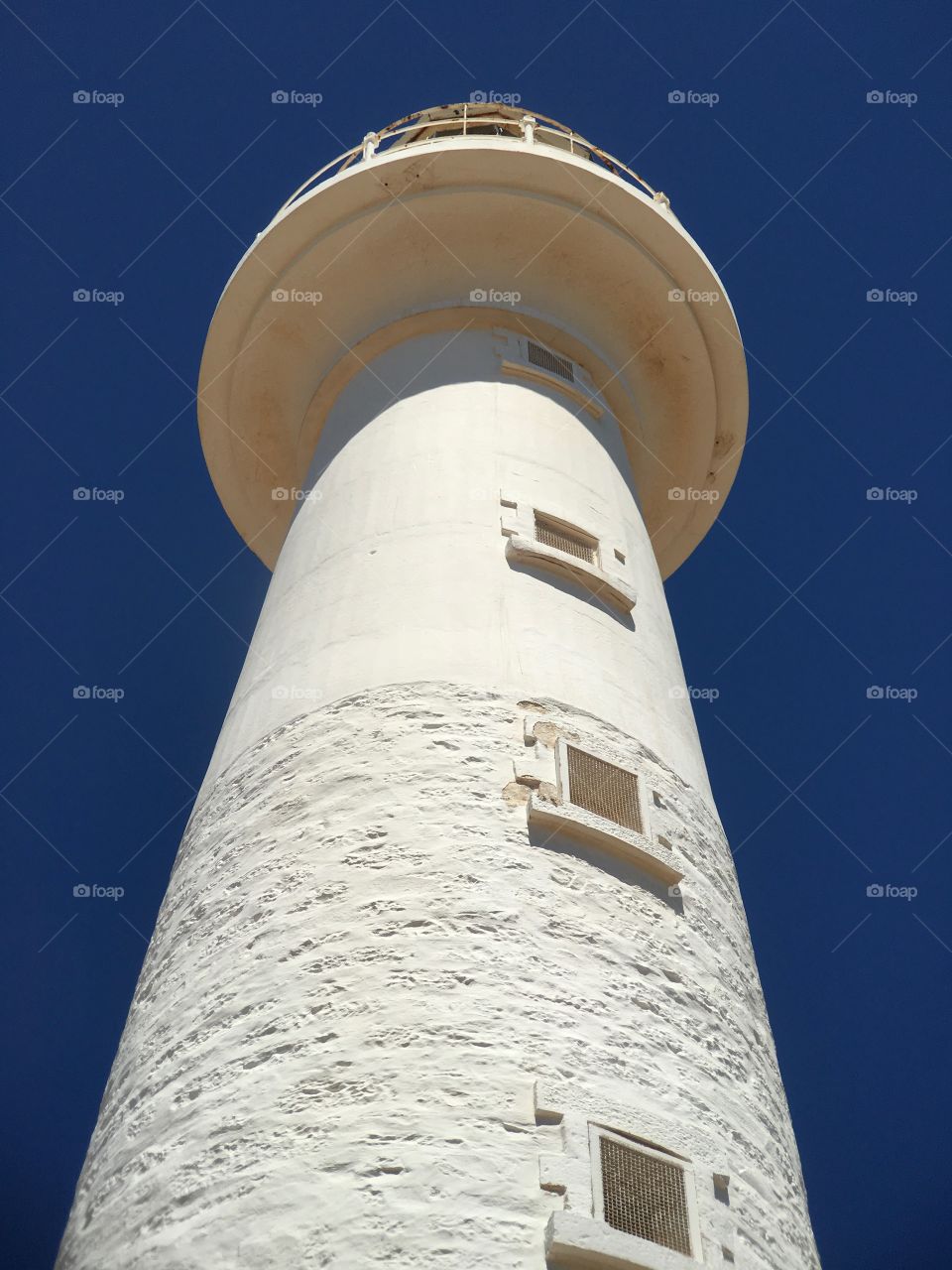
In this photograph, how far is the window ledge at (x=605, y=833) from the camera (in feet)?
28.8

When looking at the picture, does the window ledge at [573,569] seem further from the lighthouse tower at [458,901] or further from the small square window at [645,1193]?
the small square window at [645,1193]

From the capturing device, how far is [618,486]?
13789mm

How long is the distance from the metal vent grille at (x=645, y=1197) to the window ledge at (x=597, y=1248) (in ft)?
0.36

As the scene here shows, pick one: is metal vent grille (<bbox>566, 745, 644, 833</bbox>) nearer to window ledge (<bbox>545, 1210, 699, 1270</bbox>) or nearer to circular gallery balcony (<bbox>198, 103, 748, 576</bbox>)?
window ledge (<bbox>545, 1210, 699, 1270</bbox>)

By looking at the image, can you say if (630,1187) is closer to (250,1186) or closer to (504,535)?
(250,1186)

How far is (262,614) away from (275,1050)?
5.75 meters
